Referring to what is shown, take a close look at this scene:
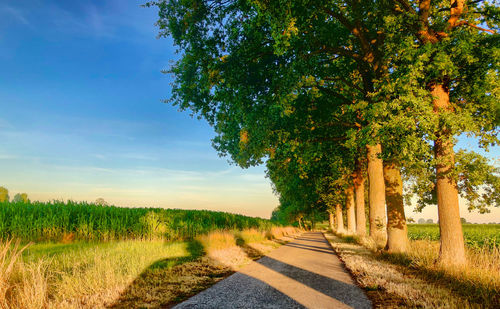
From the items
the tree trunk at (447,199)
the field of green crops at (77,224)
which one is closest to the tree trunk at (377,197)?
the tree trunk at (447,199)

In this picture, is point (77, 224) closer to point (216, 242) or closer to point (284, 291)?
point (216, 242)

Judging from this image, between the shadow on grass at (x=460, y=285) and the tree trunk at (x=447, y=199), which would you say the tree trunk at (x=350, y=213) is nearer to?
the shadow on grass at (x=460, y=285)

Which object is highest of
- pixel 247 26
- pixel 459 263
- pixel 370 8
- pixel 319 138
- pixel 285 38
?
pixel 370 8

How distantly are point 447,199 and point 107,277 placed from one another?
989cm

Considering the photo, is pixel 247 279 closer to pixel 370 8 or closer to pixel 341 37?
pixel 370 8

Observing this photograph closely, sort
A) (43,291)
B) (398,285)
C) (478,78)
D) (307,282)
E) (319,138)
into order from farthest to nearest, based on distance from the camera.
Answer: (319,138)
(478,78)
(307,282)
(398,285)
(43,291)

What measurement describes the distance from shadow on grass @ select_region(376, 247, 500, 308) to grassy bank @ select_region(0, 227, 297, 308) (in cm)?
580

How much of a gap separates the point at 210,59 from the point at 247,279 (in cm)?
918

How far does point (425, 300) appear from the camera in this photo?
17.1 ft

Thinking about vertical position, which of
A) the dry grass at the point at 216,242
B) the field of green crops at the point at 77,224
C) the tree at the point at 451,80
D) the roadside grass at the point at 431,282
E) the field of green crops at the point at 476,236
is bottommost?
the field of green crops at the point at 476,236

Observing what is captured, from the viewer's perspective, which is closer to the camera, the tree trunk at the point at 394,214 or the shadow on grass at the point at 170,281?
the shadow on grass at the point at 170,281

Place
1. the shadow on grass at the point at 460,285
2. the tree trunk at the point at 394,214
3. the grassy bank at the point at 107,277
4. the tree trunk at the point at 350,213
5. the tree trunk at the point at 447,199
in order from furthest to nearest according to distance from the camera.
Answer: the tree trunk at the point at 350,213, the tree trunk at the point at 394,214, the tree trunk at the point at 447,199, the shadow on grass at the point at 460,285, the grassy bank at the point at 107,277

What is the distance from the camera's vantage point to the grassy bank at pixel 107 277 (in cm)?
464

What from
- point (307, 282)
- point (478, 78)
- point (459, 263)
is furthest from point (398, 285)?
point (478, 78)
